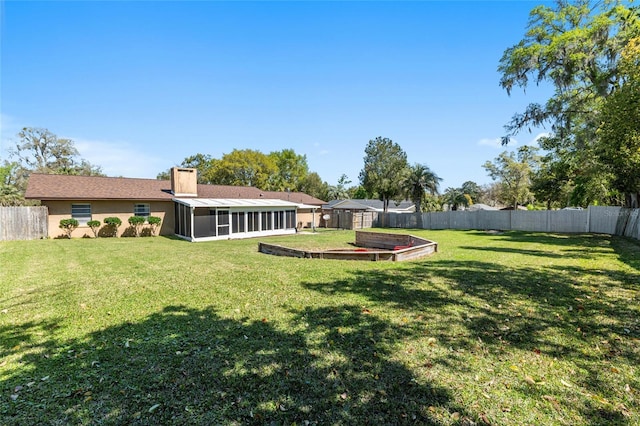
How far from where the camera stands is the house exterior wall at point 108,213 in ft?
53.5

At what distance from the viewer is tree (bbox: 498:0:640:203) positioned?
13984 mm

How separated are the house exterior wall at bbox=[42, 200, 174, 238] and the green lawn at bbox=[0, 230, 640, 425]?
12.1 meters

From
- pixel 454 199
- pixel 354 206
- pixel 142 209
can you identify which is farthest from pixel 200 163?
pixel 454 199

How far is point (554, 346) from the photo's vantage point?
359 cm

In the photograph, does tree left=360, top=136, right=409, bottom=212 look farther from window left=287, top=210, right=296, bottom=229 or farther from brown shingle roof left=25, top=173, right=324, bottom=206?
brown shingle roof left=25, top=173, right=324, bottom=206

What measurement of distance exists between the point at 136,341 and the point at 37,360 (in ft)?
3.02

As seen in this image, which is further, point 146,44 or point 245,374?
point 146,44

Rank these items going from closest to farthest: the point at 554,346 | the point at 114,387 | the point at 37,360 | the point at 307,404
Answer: the point at 307,404
the point at 114,387
the point at 37,360
the point at 554,346

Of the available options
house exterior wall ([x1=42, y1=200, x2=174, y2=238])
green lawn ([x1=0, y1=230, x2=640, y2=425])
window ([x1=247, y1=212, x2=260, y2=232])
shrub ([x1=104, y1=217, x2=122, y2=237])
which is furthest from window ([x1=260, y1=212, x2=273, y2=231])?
green lawn ([x1=0, y1=230, x2=640, y2=425])

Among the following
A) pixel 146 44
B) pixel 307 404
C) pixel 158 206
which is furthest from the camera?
pixel 158 206

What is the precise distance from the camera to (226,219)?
18672mm

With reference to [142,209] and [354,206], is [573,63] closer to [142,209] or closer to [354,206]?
[354,206]

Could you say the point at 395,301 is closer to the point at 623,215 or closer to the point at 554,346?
the point at 554,346

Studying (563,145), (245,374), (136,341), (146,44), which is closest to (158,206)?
(146,44)
